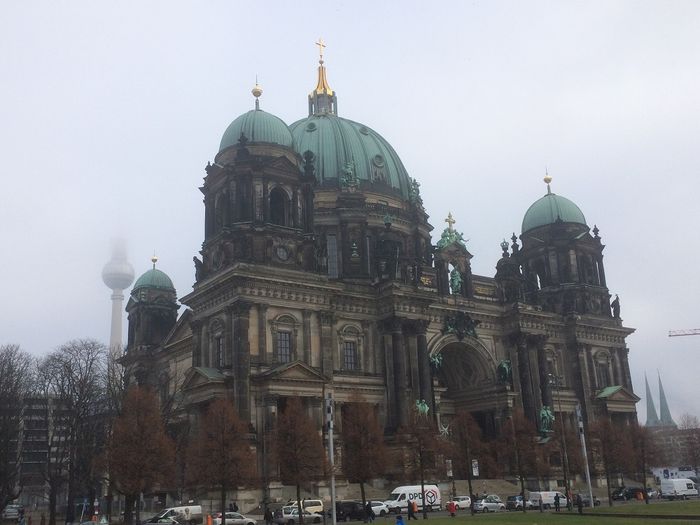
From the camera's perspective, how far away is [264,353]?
5797cm

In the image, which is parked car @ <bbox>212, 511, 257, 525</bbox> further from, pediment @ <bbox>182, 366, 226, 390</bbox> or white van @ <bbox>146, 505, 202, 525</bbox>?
pediment @ <bbox>182, 366, 226, 390</bbox>

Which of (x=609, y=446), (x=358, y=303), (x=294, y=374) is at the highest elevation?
(x=358, y=303)

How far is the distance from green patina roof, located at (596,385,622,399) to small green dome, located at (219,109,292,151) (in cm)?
3990

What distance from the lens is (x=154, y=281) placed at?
8612 centimetres

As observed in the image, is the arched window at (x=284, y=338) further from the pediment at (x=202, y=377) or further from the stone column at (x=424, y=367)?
the stone column at (x=424, y=367)

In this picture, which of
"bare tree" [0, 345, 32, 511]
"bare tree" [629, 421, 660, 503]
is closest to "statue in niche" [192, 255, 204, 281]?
"bare tree" [0, 345, 32, 511]

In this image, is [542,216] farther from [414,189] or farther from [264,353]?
[264,353]

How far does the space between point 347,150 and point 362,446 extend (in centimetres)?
3812

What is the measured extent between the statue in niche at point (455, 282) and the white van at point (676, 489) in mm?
24515

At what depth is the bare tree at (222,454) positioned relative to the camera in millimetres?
45469

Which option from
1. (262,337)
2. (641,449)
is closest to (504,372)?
(641,449)

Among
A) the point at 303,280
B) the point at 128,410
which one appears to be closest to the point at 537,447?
the point at 303,280

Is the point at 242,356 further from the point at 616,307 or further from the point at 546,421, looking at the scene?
the point at 616,307

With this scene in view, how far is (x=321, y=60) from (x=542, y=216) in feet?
105
